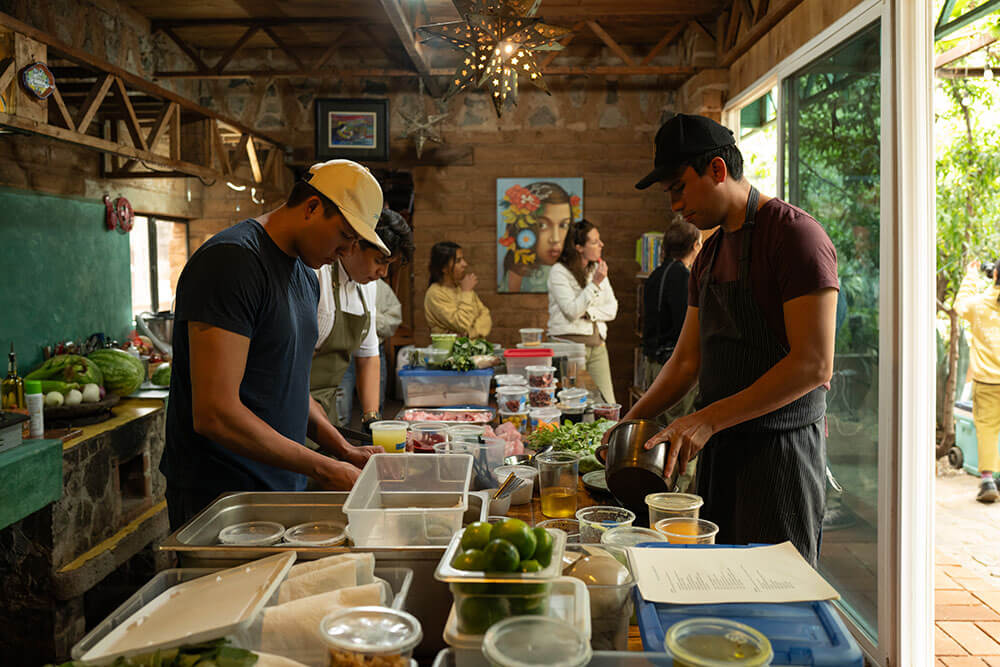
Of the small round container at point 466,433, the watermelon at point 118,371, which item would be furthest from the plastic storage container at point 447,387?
the watermelon at point 118,371

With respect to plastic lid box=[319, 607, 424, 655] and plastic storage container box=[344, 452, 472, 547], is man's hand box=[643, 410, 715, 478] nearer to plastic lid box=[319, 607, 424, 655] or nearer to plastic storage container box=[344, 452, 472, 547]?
plastic storage container box=[344, 452, 472, 547]

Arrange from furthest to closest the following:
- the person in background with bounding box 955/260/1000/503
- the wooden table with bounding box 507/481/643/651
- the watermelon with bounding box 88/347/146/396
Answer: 1. the person in background with bounding box 955/260/1000/503
2. the watermelon with bounding box 88/347/146/396
3. the wooden table with bounding box 507/481/643/651

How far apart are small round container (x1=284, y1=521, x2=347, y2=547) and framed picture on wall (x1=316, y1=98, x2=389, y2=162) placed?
6.70 m

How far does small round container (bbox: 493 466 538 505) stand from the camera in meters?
2.06

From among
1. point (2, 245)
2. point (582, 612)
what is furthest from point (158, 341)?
point (582, 612)

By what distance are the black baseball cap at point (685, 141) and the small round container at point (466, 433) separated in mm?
929

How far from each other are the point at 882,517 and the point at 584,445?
1711mm

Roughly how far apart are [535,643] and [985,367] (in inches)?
235

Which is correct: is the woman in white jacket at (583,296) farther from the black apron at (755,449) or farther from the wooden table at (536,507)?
the wooden table at (536,507)

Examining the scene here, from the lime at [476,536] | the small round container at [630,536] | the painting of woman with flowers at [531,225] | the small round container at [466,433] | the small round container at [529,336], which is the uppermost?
the painting of woman with flowers at [531,225]

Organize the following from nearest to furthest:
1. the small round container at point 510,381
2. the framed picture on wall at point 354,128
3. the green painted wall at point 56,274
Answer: the small round container at point 510,381
the green painted wall at point 56,274
the framed picture on wall at point 354,128

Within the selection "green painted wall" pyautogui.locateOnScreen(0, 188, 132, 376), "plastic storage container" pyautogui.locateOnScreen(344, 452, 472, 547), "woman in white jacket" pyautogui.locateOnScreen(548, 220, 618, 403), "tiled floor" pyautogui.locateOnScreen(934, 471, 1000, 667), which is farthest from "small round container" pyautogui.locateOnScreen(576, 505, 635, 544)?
"green painted wall" pyautogui.locateOnScreen(0, 188, 132, 376)

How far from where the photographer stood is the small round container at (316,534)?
1.42 m

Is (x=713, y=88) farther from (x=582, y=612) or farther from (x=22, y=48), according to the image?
(x=582, y=612)
